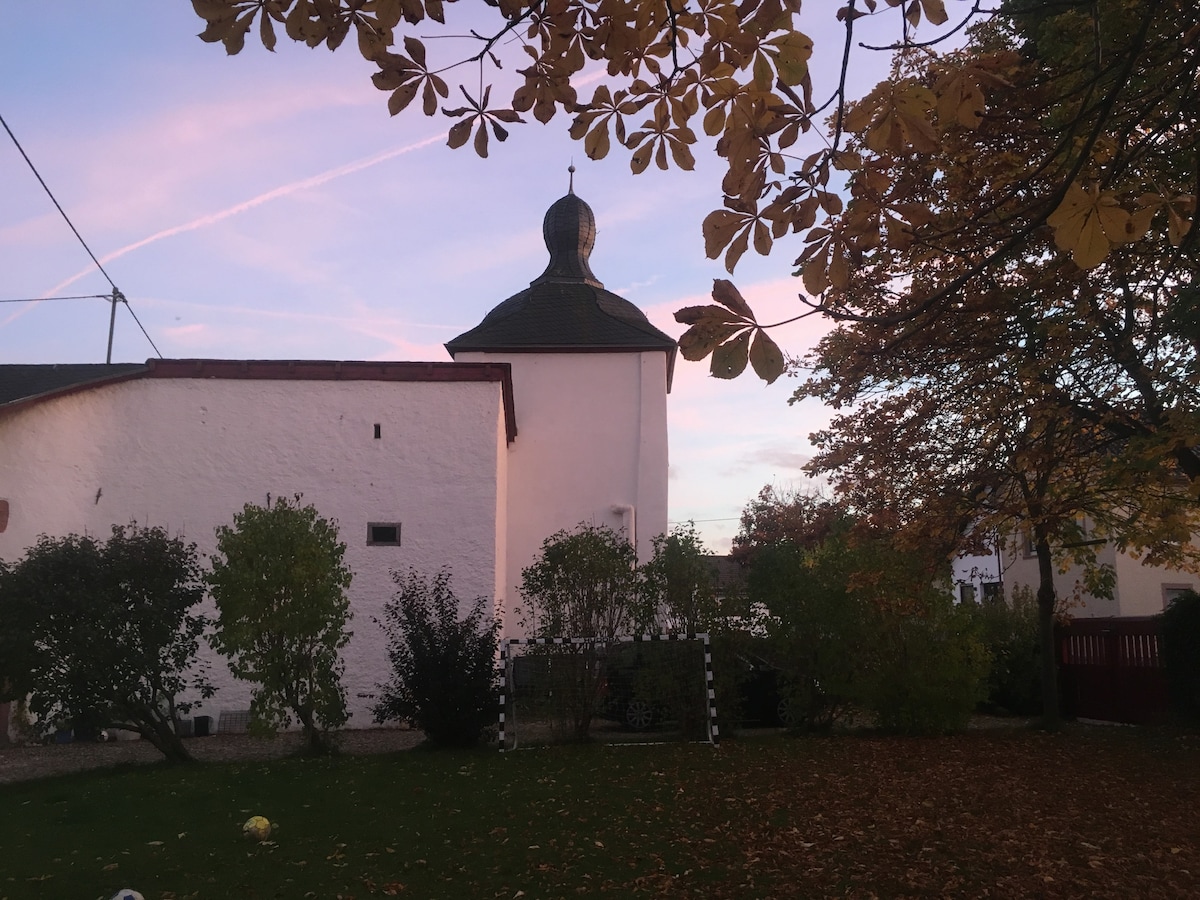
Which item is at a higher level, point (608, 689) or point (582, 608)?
point (582, 608)

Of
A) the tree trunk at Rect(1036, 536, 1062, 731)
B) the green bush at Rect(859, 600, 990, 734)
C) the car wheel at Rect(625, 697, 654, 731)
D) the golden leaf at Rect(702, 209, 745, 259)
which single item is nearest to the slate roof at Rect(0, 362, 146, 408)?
the car wheel at Rect(625, 697, 654, 731)

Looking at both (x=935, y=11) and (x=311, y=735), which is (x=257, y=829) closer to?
(x=311, y=735)

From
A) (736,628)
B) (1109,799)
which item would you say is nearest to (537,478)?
(736,628)

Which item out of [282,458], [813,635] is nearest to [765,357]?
[813,635]

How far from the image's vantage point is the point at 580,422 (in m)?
26.4

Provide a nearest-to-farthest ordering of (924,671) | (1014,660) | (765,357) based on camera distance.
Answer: (765,357) < (924,671) < (1014,660)

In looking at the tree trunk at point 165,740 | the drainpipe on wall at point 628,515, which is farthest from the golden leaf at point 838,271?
the drainpipe on wall at point 628,515

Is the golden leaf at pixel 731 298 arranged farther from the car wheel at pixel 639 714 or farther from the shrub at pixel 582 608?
the car wheel at pixel 639 714

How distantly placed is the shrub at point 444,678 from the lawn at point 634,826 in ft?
3.25

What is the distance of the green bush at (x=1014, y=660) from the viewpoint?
741 inches

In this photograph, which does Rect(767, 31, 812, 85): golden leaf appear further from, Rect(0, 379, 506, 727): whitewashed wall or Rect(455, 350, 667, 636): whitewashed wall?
Rect(455, 350, 667, 636): whitewashed wall

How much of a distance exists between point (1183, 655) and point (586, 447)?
15.1m

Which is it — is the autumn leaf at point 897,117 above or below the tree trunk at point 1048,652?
above

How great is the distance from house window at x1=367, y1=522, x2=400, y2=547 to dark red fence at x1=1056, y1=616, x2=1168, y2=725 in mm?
12162
